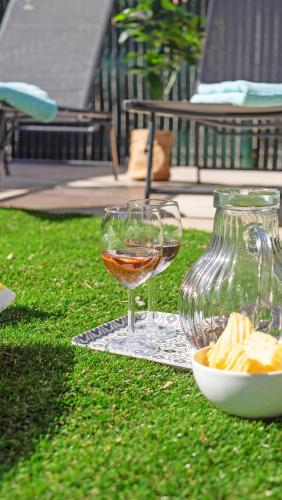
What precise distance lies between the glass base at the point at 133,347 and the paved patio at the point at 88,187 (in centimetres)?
169

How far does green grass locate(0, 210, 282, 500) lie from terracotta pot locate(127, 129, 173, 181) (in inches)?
150

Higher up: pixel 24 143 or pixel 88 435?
pixel 88 435

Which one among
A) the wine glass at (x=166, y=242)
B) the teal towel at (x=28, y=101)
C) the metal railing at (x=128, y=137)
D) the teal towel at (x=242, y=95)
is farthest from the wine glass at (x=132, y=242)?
the metal railing at (x=128, y=137)

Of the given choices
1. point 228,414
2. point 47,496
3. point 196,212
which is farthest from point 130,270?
point 196,212

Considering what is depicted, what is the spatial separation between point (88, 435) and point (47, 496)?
0.21 m

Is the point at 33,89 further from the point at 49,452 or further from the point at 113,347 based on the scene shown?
the point at 49,452

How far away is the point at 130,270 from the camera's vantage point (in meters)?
1.59

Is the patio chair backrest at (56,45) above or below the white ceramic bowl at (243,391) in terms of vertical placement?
above

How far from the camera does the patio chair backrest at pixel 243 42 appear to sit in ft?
14.8

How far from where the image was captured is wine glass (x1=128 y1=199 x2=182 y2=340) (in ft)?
5.73

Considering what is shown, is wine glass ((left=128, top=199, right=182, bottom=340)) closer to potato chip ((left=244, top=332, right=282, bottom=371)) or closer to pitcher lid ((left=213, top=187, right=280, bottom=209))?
pitcher lid ((left=213, top=187, right=280, bottom=209))

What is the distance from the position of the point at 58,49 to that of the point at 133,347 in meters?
3.99

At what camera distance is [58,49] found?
532 cm

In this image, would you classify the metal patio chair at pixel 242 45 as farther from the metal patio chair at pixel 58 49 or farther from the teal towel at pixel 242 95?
the metal patio chair at pixel 58 49
